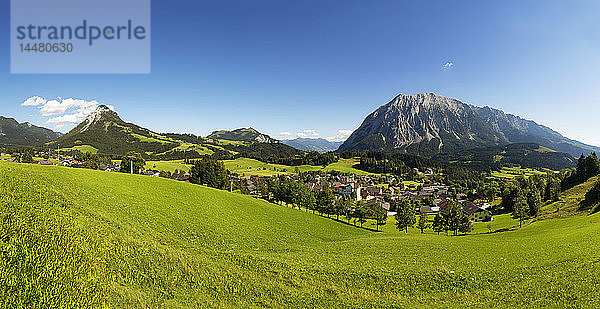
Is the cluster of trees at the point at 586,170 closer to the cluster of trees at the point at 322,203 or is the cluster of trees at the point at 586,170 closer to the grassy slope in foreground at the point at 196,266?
the cluster of trees at the point at 322,203

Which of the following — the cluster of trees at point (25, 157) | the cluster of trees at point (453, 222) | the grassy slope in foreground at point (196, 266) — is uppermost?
the cluster of trees at point (25, 157)

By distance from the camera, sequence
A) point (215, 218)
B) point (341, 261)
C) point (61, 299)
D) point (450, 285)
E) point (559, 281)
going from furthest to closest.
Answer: point (215, 218) < point (341, 261) < point (450, 285) < point (559, 281) < point (61, 299)

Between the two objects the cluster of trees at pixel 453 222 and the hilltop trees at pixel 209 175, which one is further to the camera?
the hilltop trees at pixel 209 175

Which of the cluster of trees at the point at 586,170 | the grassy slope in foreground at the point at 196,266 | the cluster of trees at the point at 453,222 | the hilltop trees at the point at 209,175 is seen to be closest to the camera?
the grassy slope in foreground at the point at 196,266

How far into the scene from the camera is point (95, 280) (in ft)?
31.4

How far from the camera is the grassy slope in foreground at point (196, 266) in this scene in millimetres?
9117

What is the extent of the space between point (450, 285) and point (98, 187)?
32.7 meters

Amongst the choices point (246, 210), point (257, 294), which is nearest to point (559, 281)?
point (257, 294)

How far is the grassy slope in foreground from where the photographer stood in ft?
29.9

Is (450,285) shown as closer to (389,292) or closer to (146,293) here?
(389,292)

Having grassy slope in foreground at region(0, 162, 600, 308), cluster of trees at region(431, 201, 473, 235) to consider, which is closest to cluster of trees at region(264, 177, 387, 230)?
cluster of trees at region(431, 201, 473, 235)

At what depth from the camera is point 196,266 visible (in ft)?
48.2

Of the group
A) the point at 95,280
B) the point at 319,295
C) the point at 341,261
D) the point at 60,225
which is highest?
the point at 60,225

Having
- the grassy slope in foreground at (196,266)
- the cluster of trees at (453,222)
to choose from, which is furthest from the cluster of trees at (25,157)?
the cluster of trees at (453,222)
